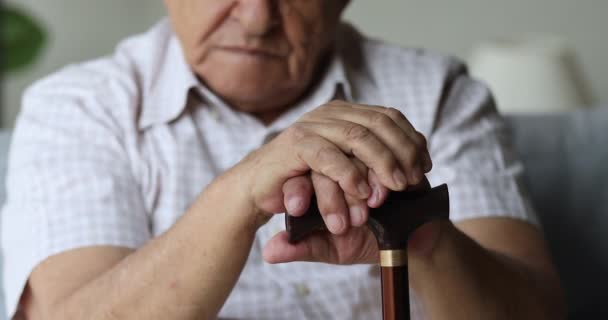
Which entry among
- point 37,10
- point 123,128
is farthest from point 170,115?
point 37,10

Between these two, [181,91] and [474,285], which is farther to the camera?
[181,91]

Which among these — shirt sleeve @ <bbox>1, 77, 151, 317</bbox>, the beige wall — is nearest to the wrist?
shirt sleeve @ <bbox>1, 77, 151, 317</bbox>

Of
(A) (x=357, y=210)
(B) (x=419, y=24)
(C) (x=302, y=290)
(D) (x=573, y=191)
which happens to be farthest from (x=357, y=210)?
(B) (x=419, y=24)

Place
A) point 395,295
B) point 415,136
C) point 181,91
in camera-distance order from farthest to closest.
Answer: point 181,91 < point 415,136 < point 395,295

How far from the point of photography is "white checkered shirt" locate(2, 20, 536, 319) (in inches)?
40.1

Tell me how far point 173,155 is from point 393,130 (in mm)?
447

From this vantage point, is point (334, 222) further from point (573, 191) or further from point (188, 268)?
point (573, 191)

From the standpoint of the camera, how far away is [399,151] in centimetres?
72

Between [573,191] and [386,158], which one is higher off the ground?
[386,158]

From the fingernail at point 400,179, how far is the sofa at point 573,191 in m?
0.81

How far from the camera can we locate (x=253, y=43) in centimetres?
105

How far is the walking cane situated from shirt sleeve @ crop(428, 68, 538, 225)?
296mm

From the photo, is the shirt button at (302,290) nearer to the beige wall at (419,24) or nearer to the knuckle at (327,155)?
the knuckle at (327,155)

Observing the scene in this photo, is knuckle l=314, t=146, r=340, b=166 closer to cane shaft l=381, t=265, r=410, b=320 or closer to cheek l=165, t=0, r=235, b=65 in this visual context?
cane shaft l=381, t=265, r=410, b=320
